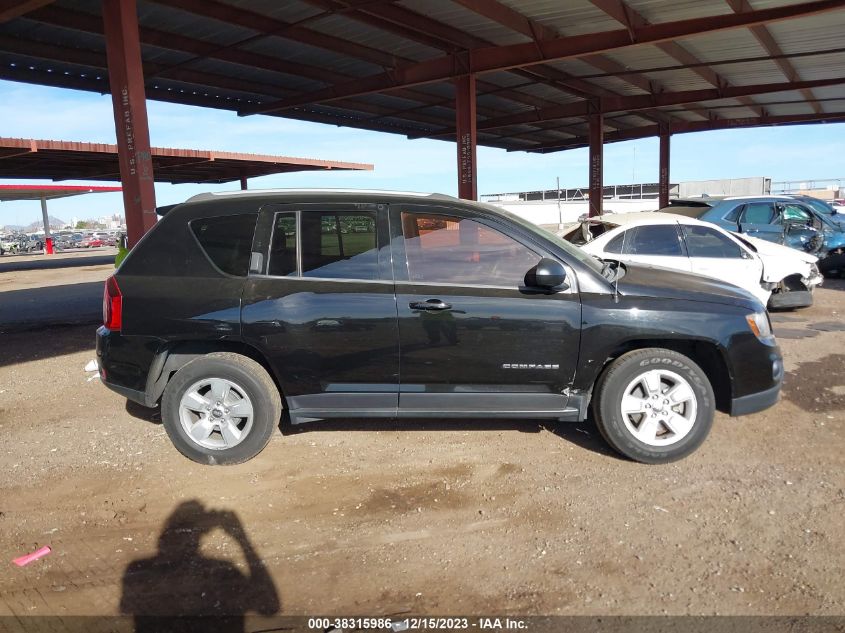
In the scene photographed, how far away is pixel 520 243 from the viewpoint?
3988 mm

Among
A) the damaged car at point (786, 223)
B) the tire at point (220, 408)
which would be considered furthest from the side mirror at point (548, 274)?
the damaged car at point (786, 223)

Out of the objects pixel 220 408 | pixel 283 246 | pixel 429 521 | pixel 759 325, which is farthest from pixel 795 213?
pixel 220 408

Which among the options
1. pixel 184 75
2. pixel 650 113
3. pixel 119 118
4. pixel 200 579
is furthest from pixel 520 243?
pixel 650 113

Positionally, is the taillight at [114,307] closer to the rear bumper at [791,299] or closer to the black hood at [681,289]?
the black hood at [681,289]

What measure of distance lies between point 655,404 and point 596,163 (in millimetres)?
21077

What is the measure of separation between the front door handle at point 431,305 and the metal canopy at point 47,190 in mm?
42509

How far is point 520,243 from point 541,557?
80.0 inches

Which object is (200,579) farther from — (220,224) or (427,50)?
(427,50)

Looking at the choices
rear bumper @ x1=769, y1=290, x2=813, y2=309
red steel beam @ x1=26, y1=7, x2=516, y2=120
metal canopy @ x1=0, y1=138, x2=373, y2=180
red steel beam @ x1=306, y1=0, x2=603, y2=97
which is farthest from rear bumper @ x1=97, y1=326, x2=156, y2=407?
metal canopy @ x1=0, y1=138, x2=373, y2=180

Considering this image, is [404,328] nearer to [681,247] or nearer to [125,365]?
[125,365]

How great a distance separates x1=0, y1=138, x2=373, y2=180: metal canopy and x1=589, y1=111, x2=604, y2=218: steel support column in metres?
12.5

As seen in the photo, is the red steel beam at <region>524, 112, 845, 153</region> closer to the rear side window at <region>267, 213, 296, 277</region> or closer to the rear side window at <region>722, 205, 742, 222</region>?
the rear side window at <region>722, 205, 742, 222</region>

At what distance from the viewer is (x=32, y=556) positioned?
120 inches

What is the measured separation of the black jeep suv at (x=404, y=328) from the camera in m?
3.88
